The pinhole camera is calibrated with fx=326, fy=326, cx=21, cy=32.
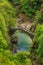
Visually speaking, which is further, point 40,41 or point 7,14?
point 7,14

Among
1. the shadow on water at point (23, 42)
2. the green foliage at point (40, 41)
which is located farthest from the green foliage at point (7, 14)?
the shadow on water at point (23, 42)

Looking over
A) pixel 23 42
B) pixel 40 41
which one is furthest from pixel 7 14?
pixel 23 42

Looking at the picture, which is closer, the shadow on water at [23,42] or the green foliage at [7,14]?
the green foliage at [7,14]

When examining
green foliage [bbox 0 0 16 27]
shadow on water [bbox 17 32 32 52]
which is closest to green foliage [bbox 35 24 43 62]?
green foliage [bbox 0 0 16 27]

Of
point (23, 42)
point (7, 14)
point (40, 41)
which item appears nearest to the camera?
point (40, 41)

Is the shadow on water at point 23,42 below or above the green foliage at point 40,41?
below

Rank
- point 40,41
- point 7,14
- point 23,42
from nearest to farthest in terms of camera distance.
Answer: point 40,41
point 7,14
point 23,42

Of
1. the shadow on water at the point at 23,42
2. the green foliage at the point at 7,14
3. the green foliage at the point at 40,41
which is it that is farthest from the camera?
the shadow on water at the point at 23,42

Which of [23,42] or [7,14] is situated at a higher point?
Answer: [7,14]

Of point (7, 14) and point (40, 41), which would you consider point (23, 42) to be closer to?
point (7, 14)

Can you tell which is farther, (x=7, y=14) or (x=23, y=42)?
(x=23, y=42)

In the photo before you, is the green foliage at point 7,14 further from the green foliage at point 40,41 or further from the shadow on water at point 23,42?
the shadow on water at point 23,42

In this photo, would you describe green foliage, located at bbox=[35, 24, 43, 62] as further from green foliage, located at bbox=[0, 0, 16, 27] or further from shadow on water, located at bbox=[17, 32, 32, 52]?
shadow on water, located at bbox=[17, 32, 32, 52]
